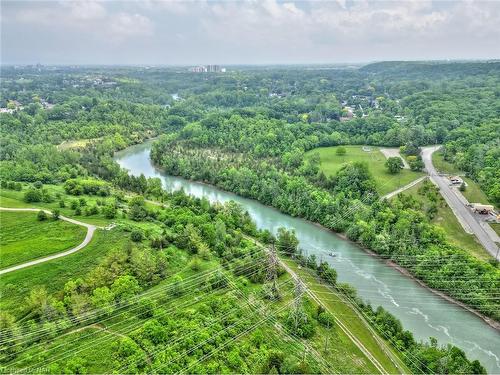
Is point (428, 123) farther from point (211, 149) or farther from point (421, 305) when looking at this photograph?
point (421, 305)

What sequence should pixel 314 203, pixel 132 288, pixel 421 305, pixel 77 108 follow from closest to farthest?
pixel 132 288, pixel 421 305, pixel 314 203, pixel 77 108

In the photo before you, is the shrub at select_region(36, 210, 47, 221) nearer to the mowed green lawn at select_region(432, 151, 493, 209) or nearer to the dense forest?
the dense forest

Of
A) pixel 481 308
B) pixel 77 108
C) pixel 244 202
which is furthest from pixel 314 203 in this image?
pixel 77 108

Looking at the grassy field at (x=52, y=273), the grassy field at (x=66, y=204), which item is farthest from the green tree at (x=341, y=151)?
the grassy field at (x=52, y=273)

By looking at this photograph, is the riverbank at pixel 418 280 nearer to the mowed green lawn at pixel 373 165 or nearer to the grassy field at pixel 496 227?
the mowed green lawn at pixel 373 165

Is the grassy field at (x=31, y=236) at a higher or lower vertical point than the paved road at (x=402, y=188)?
higher

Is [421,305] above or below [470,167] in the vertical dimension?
below
